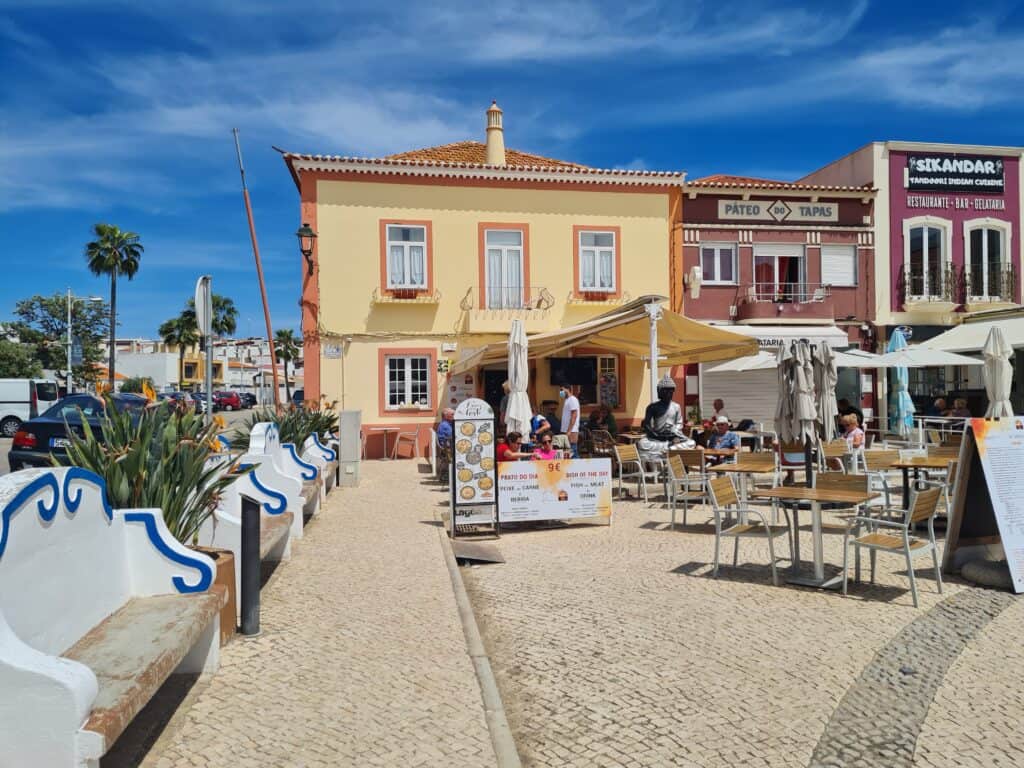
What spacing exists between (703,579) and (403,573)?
262 centimetres

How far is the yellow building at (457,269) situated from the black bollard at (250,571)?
13.5m

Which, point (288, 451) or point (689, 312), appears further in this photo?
point (689, 312)

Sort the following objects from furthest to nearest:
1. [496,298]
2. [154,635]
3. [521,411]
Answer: [496,298]
[521,411]
[154,635]

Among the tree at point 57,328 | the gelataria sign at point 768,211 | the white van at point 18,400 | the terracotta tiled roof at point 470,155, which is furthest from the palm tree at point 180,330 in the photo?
the gelataria sign at point 768,211

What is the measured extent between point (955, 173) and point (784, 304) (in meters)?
6.19

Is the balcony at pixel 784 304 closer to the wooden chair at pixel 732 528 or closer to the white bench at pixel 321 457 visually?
the white bench at pixel 321 457

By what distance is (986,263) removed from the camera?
21.5 m

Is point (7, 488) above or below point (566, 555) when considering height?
above

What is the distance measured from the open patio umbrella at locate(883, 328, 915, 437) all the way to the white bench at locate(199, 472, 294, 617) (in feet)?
46.2

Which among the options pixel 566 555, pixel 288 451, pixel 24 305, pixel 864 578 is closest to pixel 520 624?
pixel 566 555

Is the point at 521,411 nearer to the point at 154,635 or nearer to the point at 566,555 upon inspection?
the point at 566,555

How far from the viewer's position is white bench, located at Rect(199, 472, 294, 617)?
533 centimetres

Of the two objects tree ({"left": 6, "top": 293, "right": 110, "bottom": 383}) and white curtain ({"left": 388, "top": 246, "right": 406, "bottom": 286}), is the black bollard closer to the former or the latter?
white curtain ({"left": 388, "top": 246, "right": 406, "bottom": 286})

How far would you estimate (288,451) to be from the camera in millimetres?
9297
